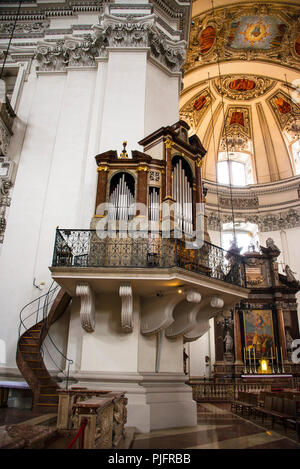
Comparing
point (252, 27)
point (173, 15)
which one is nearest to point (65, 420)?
point (173, 15)

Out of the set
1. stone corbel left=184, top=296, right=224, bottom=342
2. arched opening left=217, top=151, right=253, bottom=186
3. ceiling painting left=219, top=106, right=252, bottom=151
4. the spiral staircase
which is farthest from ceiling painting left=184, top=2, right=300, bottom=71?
the spiral staircase

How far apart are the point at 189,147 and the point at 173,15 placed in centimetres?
695

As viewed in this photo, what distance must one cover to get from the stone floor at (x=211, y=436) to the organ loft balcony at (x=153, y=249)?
1.89m

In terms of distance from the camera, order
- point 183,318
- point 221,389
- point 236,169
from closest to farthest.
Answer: point 183,318
point 221,389
point 236,169

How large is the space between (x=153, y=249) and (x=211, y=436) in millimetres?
3592

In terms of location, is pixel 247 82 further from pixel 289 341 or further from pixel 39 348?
pixel 39 348

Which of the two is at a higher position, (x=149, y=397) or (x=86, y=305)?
(x=86, y=305)

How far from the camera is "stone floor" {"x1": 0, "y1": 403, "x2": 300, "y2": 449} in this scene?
551 centimetres

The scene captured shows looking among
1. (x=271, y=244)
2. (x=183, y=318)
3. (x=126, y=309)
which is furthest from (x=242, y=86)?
(x=126, y=309)

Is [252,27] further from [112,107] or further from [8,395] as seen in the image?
[8,395]

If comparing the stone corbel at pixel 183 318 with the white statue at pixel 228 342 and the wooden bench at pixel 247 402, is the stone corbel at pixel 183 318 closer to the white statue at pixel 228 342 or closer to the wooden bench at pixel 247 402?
the wooden bench at pixel 247 402

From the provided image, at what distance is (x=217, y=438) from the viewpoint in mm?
6082

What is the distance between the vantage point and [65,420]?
215 inches

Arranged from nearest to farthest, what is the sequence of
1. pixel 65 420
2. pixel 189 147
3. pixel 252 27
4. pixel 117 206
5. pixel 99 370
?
pixel 65 420
pixel 99 370
pixel 117 206
pixel 189 147
pixel 252 27
